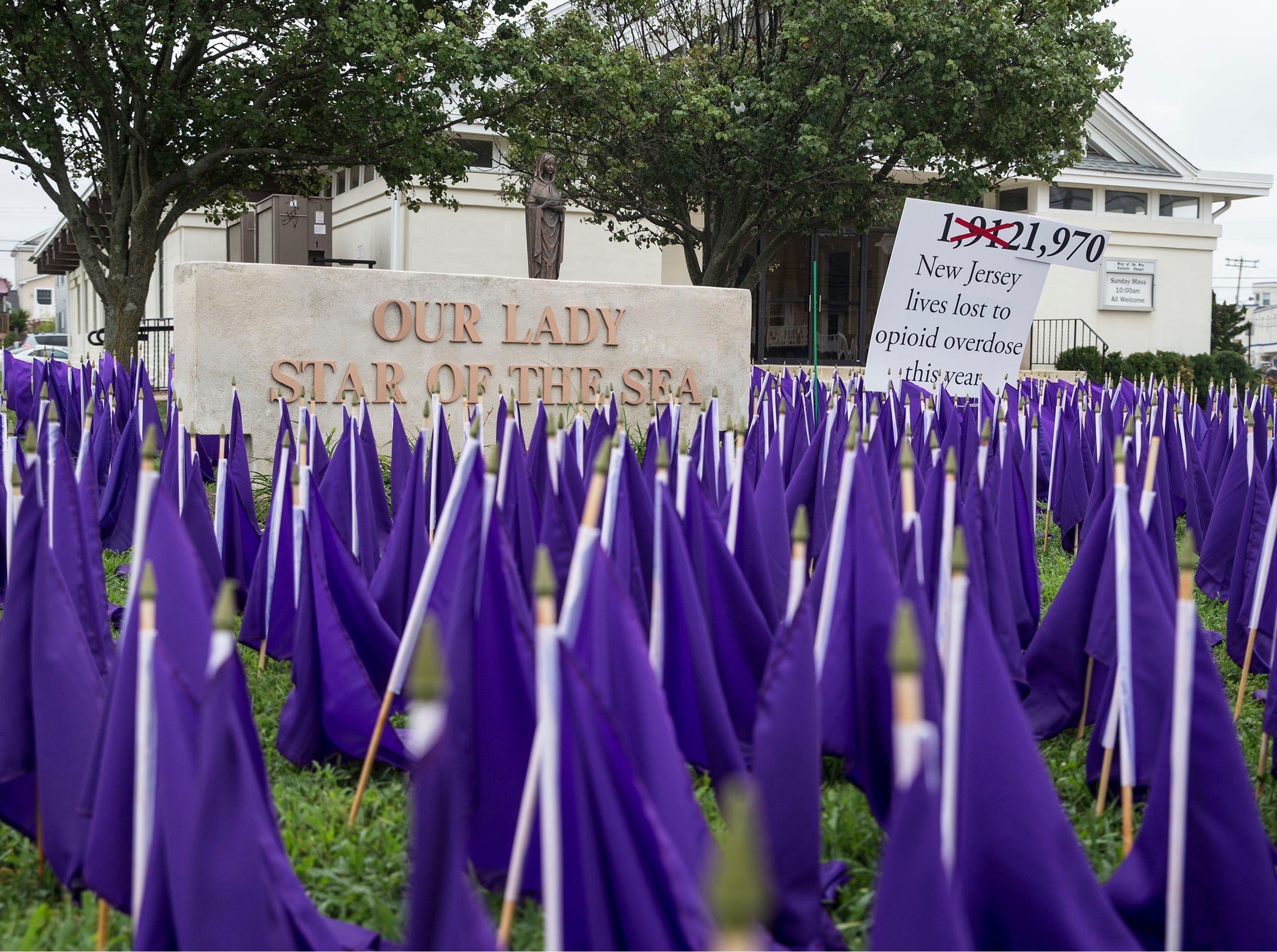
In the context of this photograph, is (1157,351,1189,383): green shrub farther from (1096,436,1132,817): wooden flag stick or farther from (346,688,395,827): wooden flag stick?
(346,688,395,827): wooden flag stick

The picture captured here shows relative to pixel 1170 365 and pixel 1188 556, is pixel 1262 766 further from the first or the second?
pixel 1170 365

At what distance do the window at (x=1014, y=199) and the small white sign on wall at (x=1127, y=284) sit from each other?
247 cm

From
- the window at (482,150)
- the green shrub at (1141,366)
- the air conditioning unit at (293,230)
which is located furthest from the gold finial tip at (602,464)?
the green shrub at (1141,366)

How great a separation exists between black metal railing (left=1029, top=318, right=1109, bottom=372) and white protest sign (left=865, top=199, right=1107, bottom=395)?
20.6m

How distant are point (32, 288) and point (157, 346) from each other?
9975 centimetres

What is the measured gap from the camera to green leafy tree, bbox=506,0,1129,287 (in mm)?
17594

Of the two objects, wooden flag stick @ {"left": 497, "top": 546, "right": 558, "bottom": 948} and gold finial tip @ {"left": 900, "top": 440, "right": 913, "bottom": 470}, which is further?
gold finial tip @ {"left": 900, "top": 440, "right": 913, "bottom": 470}

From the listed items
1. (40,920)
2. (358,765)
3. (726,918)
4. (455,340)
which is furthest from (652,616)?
(455,340)

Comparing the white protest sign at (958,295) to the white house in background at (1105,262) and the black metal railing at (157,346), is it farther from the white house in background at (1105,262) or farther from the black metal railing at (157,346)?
the white house in background at (1105,262)

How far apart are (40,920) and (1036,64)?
18.1 meters

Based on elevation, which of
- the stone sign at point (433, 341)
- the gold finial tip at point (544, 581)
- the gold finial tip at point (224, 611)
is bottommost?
the gold finial tip at point (224, 611)

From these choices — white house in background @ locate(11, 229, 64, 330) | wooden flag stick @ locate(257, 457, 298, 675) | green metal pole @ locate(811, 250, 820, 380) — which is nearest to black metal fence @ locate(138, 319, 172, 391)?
green metal pole @ locate(811, 250, 820, 380)

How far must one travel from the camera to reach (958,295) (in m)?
8.79

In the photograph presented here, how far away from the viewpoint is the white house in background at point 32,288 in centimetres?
10356
